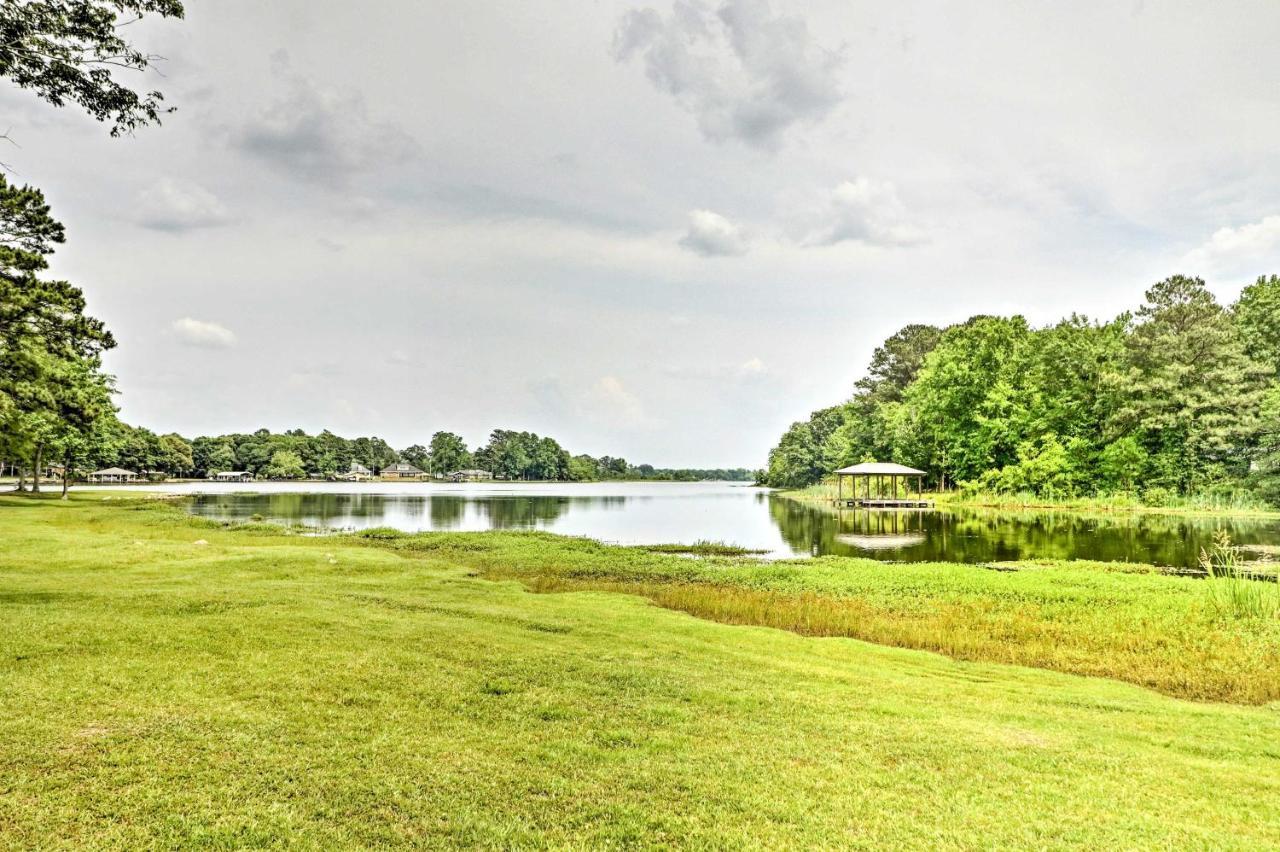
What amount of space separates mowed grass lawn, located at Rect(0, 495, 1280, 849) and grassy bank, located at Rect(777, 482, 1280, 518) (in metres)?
43.6

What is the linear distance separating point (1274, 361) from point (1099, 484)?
14632mm

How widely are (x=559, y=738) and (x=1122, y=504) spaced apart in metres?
60.3

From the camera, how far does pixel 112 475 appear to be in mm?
126000

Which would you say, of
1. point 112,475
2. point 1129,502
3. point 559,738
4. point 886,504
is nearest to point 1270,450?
point 1129,502

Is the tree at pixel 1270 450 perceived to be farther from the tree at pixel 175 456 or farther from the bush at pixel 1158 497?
the tree at pixel 175 456

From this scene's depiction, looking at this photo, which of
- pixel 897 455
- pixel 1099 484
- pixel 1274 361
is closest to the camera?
pixel 1274 361

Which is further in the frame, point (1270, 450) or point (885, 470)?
point (885, 470)

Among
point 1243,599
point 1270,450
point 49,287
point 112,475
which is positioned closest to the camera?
point 1243,599

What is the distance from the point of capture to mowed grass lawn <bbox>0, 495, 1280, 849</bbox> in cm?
531

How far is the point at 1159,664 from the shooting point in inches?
469

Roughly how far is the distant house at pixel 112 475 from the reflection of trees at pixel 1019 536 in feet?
415

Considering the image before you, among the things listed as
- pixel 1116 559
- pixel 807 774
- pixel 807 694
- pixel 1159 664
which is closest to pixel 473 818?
pixel 807 774

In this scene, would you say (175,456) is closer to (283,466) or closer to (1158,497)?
(283,466)

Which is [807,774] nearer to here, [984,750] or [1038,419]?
[984,750]
